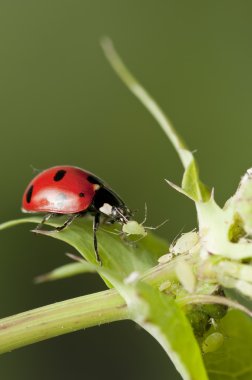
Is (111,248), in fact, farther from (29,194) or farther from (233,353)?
(29,194)

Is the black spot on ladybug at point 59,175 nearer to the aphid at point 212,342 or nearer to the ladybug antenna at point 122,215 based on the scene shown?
the ladybug antenna at point 122,215

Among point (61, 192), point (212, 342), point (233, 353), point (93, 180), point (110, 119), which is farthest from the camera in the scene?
point (110, 119)

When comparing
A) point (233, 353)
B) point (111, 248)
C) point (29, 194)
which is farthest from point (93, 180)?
point (233, 353)

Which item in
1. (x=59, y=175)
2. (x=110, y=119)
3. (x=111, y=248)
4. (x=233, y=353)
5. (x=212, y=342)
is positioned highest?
(x=59, y=175)

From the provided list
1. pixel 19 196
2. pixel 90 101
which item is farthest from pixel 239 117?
pixel 19 196

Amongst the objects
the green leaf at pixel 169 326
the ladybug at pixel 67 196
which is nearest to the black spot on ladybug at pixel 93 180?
the ladybug at pixel 67 196

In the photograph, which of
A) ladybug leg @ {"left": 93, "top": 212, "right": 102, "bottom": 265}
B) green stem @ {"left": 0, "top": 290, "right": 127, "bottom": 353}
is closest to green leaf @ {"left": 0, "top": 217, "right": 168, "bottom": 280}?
ladybug leg @ {"left": 93, "top": 212, "right": 102, "bottom": 265}
